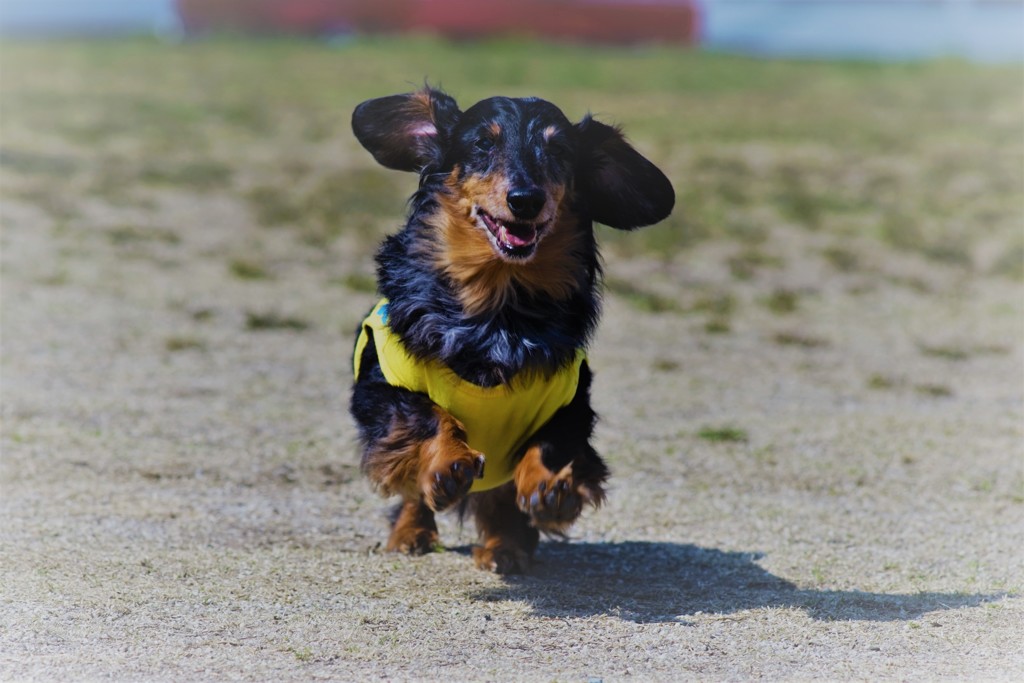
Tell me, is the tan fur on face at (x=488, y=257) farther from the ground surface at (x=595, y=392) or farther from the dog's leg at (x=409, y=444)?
the ground surface at (x=595, y=392)

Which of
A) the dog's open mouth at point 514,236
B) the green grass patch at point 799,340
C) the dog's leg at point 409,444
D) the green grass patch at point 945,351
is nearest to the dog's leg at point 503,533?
the dog's leg at point 409,444

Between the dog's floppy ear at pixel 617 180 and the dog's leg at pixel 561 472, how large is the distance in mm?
577

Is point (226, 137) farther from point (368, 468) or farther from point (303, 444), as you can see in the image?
point (368, 468)

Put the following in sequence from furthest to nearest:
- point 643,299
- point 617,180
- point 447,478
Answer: point 643,299
point 617,180
point 447,478

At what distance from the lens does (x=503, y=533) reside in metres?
4.36

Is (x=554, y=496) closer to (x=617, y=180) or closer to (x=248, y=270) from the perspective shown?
(x=617, y=180)

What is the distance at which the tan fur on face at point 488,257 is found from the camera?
3871mm

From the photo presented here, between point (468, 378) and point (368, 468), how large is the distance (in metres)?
0.42

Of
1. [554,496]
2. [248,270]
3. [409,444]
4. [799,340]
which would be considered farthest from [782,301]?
[554,496]

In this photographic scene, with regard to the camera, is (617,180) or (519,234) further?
(617,180)

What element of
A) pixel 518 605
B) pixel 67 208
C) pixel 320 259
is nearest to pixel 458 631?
pixel 518 605

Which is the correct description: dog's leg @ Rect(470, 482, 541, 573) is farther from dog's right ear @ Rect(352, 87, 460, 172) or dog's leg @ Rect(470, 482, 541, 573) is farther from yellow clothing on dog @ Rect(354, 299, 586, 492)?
dog's right ear @ Rect(352, 87, 460, 172)

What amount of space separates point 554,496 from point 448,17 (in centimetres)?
1386

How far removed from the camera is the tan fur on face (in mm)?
3871
